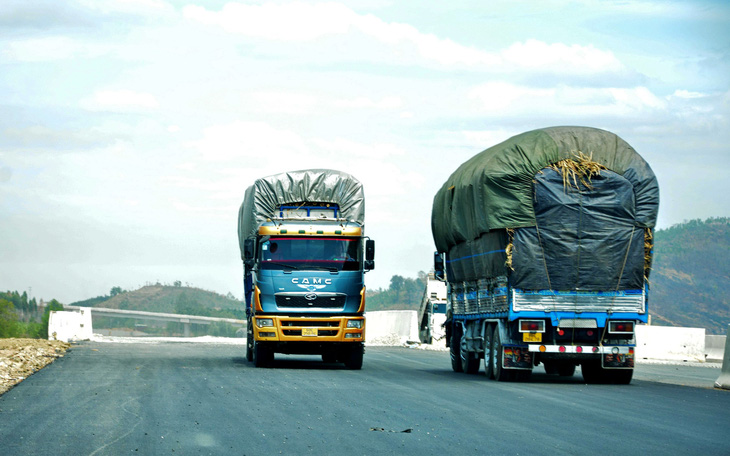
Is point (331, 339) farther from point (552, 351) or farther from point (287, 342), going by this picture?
point (552, 351)

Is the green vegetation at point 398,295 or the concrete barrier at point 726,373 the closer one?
the concrete barrier at point 726,373

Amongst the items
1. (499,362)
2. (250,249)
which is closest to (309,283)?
(250,249)

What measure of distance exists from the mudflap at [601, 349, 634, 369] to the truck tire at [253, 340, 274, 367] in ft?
25.7

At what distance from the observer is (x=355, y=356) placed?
2298 centimetres

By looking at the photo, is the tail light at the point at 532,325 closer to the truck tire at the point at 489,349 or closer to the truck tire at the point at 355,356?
the truck tire at the point at 489,349

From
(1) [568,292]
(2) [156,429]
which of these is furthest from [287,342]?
(2) [156,429]

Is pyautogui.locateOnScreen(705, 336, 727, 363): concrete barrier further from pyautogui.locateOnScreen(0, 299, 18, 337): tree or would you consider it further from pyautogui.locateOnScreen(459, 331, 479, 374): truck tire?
pyautogui.locateOnScreen(0, 299, 18, 337): tree

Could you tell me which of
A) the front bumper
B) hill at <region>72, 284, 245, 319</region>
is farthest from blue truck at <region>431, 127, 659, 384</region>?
hill at <region>72, 284, 245, 319</region>

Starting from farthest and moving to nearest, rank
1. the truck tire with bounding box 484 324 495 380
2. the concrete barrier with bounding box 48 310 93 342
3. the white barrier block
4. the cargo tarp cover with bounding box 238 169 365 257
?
the concrete barrier with bounding box 48 310 93 342 < the white barrier block < the cargo tarp cover with bounding box 238 169 365 257 < the truck tire with bounding box 484 324 495 380

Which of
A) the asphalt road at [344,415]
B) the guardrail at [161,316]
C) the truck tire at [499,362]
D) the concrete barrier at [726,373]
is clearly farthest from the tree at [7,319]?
the concrete barrier at [726,373]

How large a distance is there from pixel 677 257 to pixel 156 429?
151m

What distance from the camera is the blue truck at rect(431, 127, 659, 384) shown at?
18.5 metres

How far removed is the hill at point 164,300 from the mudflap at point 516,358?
5056 inches

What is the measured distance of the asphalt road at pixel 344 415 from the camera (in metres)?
9.91
